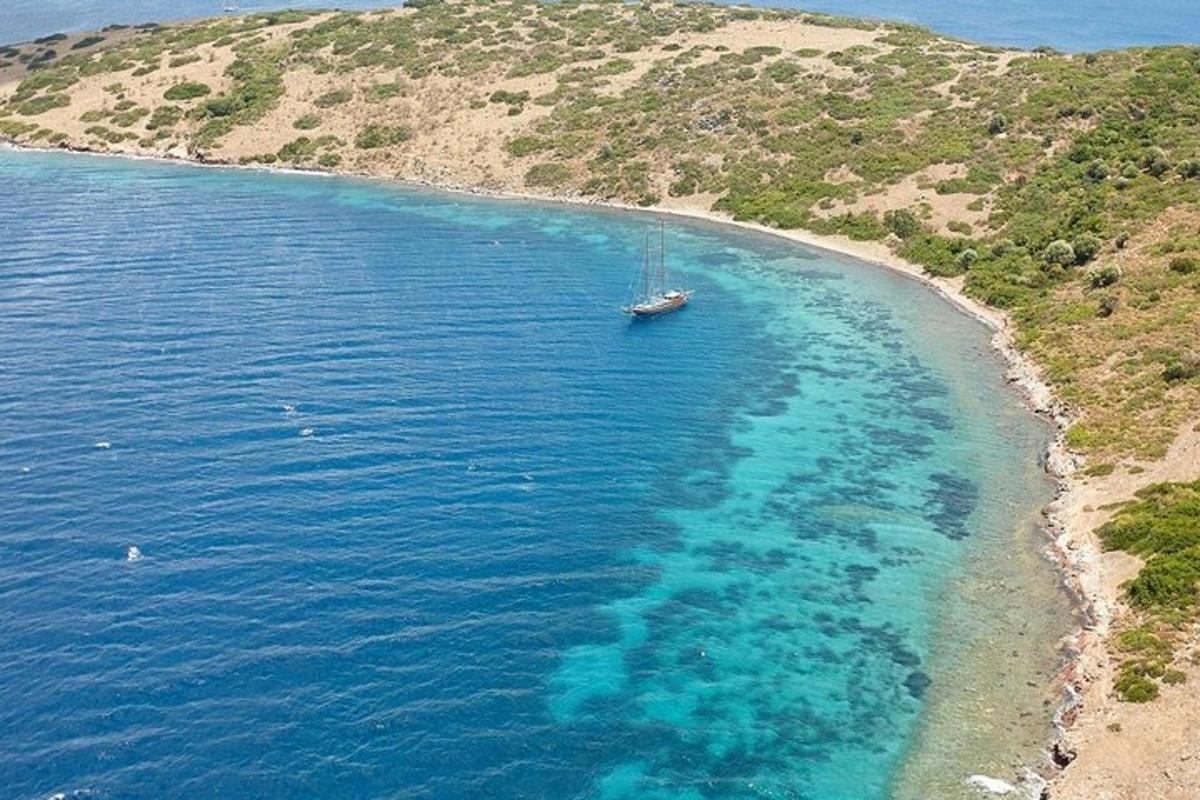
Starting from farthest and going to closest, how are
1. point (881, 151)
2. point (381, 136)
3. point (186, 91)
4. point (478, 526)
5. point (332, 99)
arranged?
1. point (186, 91)
2. point (332, 99)
3. point (381, 136)
4. point (881, 151)
5. point (478, 526)

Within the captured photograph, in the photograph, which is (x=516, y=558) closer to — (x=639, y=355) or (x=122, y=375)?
(x=639, y=355)

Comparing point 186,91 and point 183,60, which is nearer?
point 186,91

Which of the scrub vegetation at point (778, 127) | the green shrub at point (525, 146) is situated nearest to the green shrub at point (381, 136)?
the scrub vegetation at point (778, 127)

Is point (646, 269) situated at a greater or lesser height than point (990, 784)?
lesser

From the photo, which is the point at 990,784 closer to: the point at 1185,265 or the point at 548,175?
the point at 1185,265

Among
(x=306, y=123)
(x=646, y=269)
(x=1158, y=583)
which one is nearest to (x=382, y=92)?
(x=306, y=123)

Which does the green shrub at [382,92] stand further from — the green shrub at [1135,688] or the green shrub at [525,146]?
the green shrub at [1135,688]

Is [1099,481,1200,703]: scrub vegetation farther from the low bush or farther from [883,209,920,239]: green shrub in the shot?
[883,209,920,239]: green shrub

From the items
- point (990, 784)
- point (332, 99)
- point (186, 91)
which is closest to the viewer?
point (990, 784)
